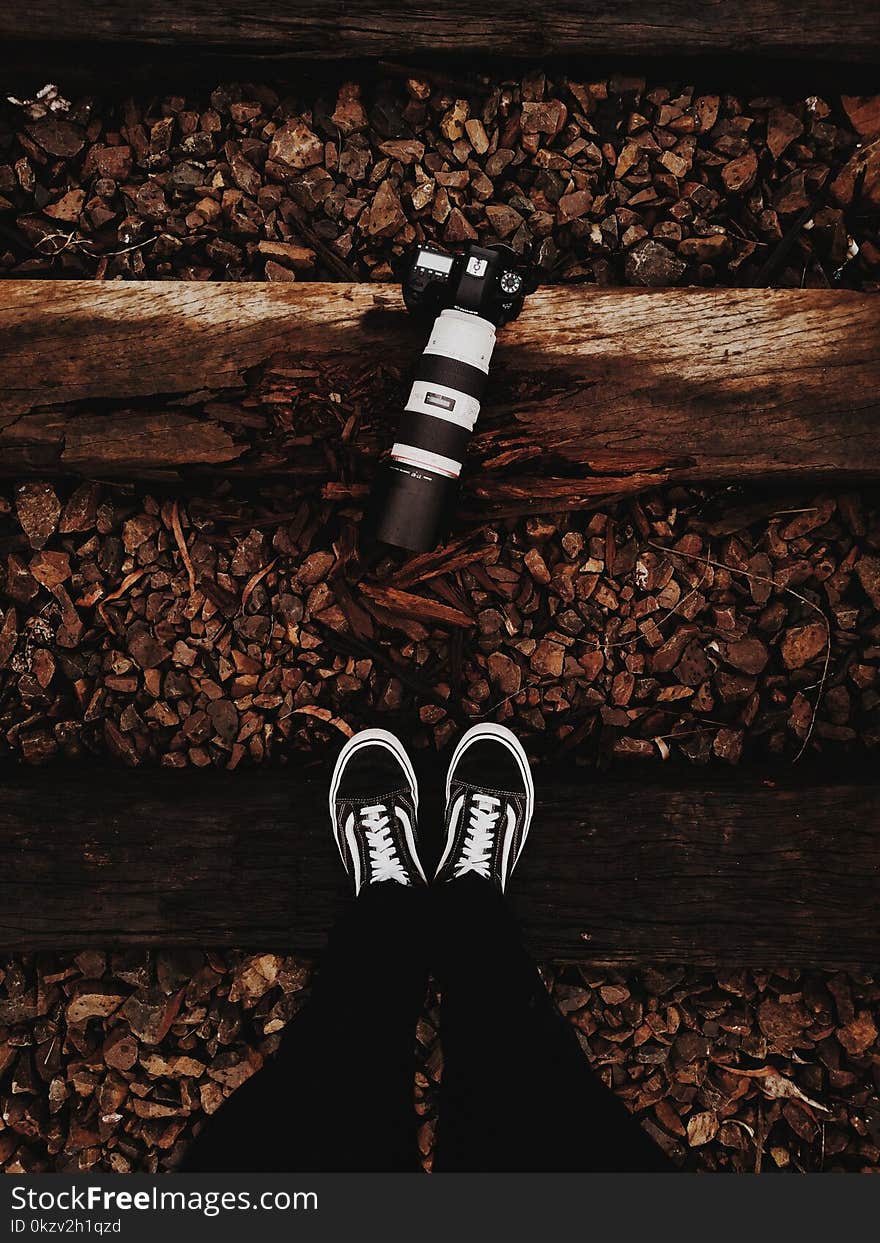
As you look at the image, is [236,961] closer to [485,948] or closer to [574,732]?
[485,948]

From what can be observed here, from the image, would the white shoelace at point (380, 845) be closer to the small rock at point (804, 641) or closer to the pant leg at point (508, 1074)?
the pant leg at point (508, 1074)

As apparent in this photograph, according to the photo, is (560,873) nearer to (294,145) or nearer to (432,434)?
(432,434)

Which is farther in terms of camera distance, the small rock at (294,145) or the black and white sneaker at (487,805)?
the small rock at (294,145)

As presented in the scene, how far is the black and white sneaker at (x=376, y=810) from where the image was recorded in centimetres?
197

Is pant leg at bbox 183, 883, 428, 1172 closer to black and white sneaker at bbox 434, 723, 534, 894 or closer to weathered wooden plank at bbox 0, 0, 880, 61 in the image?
black and white sneaker at bbox 434, 723, 534, 894

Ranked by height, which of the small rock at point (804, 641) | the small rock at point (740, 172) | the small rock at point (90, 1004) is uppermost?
the small rock at point (740, 172)

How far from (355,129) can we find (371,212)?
24 cm

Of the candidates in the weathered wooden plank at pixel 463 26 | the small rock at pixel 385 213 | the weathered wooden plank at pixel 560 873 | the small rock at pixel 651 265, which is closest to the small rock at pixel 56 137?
the weathered wooden plank at pixel 463 26

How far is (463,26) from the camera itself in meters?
2.00

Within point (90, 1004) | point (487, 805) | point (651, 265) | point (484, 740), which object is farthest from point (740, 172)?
point (90, 1004)

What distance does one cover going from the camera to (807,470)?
1982mm

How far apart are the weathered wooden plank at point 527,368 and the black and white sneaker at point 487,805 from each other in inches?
29.8

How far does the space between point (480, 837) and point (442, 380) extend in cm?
111

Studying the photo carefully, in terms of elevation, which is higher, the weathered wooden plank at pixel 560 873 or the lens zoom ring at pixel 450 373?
the lens zoom ring at pixel 450 373
